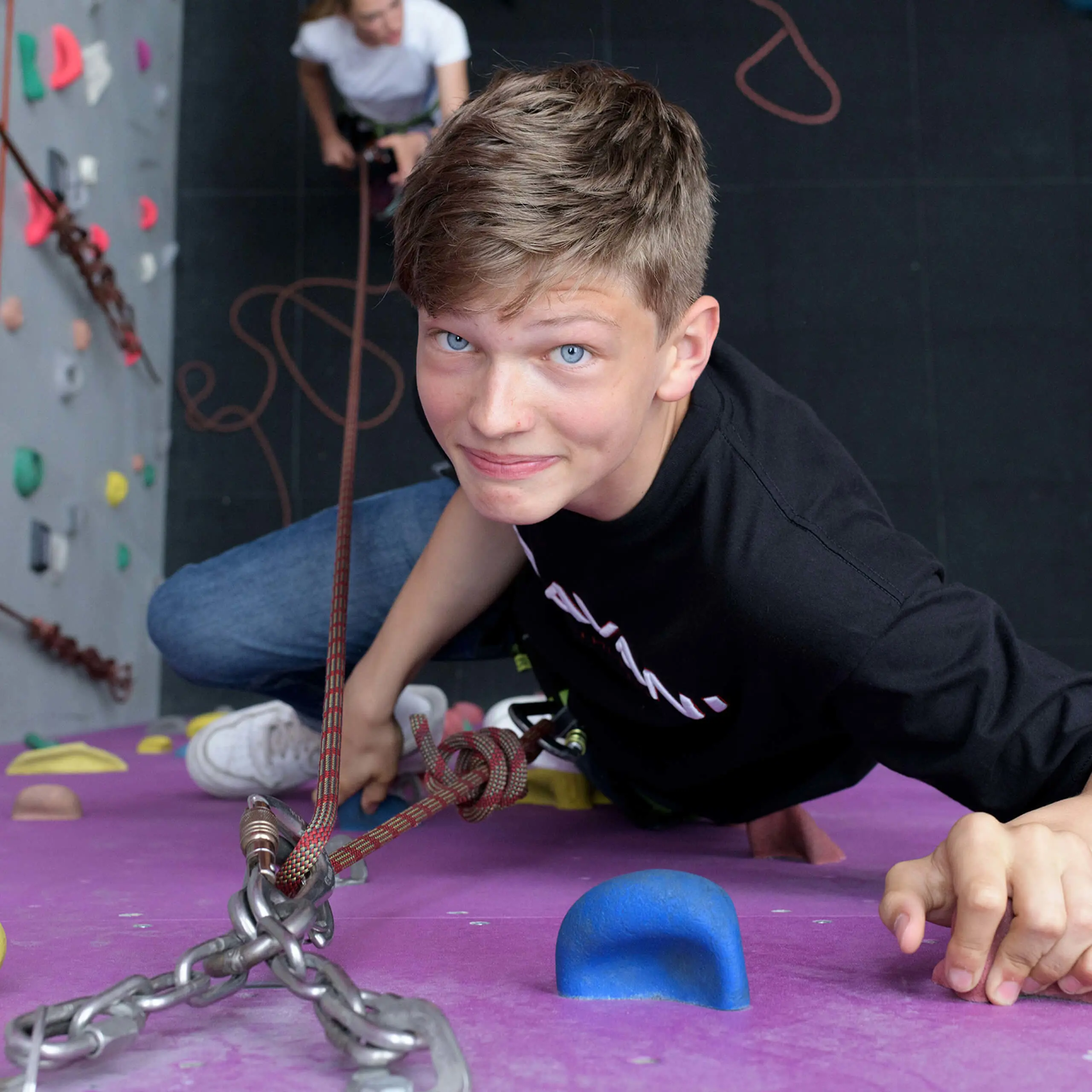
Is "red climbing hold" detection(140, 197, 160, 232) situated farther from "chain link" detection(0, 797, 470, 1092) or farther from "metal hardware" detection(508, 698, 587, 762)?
"chain link" detection(0, 797, 470, 1092)

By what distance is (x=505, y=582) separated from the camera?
3.46 ft

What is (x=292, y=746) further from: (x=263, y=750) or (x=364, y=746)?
(x=364, y=746)

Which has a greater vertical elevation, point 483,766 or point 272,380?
point 272,380

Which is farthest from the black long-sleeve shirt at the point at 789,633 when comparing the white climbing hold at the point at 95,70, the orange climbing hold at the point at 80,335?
the white climbing hold at the point at 95,70

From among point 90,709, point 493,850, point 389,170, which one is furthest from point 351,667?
point 389,170

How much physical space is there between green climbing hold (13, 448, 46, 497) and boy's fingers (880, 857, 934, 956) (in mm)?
1954

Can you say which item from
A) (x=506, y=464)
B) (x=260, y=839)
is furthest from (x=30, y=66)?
(x=260, y=839)

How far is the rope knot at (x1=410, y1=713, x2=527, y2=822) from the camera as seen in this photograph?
85 cm

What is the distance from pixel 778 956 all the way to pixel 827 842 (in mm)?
387

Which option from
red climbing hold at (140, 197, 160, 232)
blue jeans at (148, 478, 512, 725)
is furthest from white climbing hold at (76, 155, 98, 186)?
blue jeans at (148, 478, 512, 725)

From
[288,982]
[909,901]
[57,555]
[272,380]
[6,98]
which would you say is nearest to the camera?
[288,982]

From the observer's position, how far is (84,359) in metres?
2.54

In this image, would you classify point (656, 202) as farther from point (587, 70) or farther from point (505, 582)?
point (505, 582)

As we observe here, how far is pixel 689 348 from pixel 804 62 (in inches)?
116
